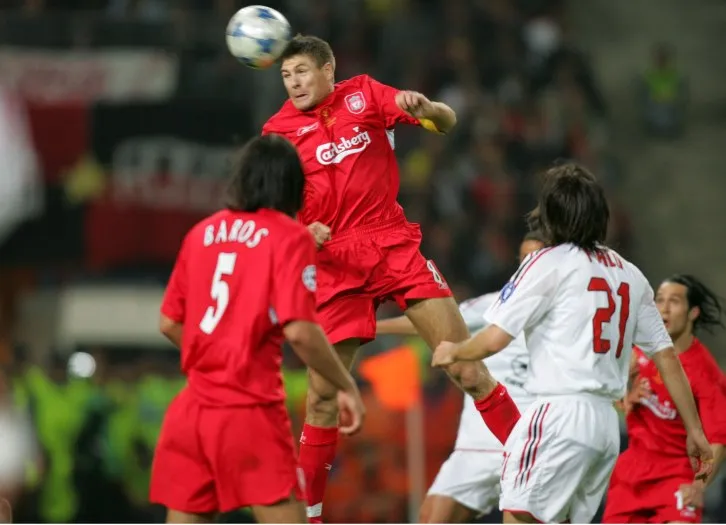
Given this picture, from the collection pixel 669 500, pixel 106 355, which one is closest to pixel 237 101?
pixel 106 355

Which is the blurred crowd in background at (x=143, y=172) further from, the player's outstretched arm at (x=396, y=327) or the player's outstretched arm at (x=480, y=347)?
the player's outstretched arm at (x=480, y=347)

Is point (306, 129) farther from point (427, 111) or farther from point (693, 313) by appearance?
point (693, 313)

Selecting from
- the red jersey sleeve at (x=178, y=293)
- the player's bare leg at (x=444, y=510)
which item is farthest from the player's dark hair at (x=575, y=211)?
the player's bare leg at (x=444, y=510)

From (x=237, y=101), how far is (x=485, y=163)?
292 centimetres

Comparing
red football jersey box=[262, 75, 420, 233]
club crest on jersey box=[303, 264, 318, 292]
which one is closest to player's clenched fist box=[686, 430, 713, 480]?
red football jersey box=[262, 75, 420, 233]

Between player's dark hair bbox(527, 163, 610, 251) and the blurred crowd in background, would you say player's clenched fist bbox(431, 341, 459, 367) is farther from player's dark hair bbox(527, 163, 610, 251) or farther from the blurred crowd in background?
the blurred crowd in background

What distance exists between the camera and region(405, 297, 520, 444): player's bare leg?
20.8ft

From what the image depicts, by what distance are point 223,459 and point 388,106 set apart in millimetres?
2419

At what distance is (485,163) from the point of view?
50.1 ft

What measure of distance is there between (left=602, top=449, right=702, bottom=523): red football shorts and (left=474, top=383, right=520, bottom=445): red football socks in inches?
44.1

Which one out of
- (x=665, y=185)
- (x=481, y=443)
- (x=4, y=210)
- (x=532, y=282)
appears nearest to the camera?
(x=532, y=282)

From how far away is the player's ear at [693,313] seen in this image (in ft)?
23.2

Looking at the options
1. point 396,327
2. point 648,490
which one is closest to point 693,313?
point 648,490

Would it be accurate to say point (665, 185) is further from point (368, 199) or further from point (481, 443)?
point (368, 199)
